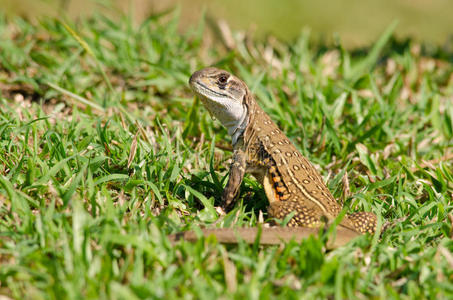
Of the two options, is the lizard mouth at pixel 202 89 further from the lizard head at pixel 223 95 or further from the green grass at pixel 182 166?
the green grass at pixel 182 166

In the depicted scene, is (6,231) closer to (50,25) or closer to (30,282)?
(30,282)

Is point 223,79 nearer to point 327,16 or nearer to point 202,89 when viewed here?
point 202,89

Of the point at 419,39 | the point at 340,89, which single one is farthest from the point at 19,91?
the point at 419,39

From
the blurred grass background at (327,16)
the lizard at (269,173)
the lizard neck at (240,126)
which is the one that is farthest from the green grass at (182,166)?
the blurred grass background at (327,16)

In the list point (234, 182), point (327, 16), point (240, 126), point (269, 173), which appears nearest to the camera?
point (234, 182)

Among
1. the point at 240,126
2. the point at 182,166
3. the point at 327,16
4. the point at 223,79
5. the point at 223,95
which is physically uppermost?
the point at 327,16

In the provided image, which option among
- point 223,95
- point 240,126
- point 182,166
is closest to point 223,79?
point 223,95

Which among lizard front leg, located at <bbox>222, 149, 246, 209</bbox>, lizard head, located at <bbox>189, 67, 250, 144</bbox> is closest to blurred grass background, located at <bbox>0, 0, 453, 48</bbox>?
lizard head, located at <bbox>189, 67, 250, 144</bbox>

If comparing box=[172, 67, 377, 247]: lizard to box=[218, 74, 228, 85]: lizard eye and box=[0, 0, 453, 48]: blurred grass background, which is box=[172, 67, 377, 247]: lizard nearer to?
box=[218, 74, 228, 85]: lizard eye
